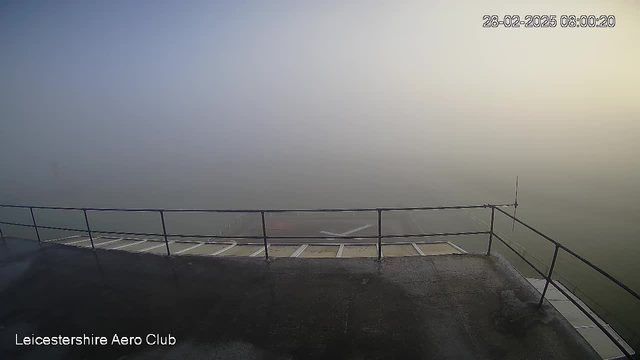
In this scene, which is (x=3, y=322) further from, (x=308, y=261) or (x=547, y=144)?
(x=547, y=144)

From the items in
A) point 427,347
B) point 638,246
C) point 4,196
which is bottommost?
point 638,246

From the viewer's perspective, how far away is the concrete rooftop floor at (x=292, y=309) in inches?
125

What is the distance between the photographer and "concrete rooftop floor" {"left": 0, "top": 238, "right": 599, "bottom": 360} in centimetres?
318

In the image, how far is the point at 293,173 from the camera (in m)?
126

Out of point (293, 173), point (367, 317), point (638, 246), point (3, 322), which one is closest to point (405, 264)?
point (367, 317)

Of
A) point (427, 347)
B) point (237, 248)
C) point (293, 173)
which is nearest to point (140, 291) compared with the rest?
point (427, 347)

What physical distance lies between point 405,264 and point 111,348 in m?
5.09

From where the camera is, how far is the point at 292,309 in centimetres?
389

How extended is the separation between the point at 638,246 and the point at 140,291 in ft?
207

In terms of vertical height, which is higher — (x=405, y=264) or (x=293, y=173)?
(x=405, y=264)

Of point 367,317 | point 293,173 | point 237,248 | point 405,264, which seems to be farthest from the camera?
point 293,173

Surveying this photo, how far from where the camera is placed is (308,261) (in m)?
5.29

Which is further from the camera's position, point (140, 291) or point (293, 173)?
point (293, 173)

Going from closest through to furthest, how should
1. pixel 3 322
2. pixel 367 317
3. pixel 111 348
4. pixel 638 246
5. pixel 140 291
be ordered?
1. pixel 111 348
2. pixel 367 317
3. pixel 3 322
4. pixel 140 291
5. pixel 638 246
